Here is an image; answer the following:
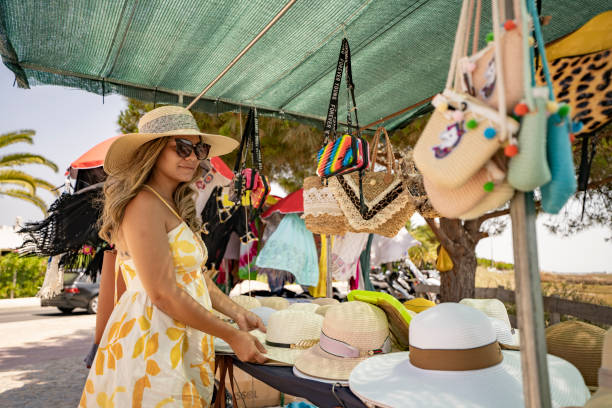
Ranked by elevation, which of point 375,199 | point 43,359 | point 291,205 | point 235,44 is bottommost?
point 43,359

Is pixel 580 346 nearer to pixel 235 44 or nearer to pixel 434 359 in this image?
pixel 434 359

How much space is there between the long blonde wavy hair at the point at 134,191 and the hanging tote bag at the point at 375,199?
1.00 metres

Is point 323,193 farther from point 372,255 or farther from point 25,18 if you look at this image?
point 372,255

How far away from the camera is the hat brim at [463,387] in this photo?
1.02 m

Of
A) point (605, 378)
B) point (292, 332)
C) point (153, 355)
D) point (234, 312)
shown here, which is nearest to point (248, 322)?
point (234, 312)

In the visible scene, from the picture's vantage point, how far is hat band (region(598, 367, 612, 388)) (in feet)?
2.82

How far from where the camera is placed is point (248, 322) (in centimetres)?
217

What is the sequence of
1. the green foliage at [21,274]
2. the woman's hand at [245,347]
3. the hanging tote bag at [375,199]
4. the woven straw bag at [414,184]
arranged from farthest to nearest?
the green foliage at [21,274] → the hanging tote bag at [375,199] → the woven straw bag at [414,184] → the woman's hand at [245,347]

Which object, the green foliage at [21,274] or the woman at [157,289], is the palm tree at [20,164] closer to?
the green foliage at [21,274]

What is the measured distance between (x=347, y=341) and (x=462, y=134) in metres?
1.08

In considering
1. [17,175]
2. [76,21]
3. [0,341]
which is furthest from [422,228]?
[76,21]

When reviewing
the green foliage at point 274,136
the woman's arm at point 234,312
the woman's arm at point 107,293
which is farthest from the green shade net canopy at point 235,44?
the green foliage at point 274,136

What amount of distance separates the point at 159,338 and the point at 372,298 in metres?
0.91

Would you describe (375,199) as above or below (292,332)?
above
